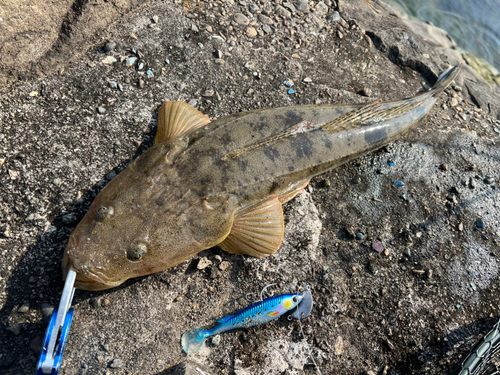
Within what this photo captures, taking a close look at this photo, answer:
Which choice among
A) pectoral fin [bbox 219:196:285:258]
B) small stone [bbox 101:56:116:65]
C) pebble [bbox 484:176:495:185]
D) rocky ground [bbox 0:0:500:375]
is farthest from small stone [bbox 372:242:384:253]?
small stone [bbox 101:56:116:65]

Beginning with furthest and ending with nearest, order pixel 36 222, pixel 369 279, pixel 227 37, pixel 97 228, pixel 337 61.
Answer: pixel 337 61 < pixel 227 37 < pixel 369 279 < pixel 36 222 < pixel 97 228

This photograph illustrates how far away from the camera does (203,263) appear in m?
3.91

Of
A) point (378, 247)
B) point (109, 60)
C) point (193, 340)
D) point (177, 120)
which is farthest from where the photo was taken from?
point (109, 60)

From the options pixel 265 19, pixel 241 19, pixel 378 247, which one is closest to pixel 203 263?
pixel 378 247

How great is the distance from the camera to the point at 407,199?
4.66 metres

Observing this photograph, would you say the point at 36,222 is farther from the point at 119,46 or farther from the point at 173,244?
the point at 119,46

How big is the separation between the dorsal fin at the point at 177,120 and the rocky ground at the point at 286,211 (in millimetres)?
319

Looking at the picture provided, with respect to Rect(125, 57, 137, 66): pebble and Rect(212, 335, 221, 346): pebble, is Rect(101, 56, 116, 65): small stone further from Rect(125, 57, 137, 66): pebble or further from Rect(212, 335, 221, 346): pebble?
Rect(212, 335, 221, 346): pebble

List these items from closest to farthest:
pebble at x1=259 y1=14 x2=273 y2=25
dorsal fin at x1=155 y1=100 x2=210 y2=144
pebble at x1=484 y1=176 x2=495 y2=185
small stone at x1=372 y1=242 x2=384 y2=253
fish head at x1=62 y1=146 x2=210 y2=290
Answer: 1. fish head at x1=62 y1=146 x2=210 y2=290
2. dorsal fin at x1=155 y1=100 x2=210 y2=144
3. small stone at x1=372 y1=242 x2=384 y2=253
4. pebble at x1=484 y1=176 x2=495 y2=185
5. pebble at x1=259 y1=14 x2=273 y2=25

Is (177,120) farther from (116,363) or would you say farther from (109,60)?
(116,363)

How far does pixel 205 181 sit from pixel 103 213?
0.99 metres

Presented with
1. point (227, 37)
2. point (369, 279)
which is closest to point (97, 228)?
point (369, 279)

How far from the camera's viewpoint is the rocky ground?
359 centimetres

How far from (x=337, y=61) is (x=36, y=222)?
4.54 metres
